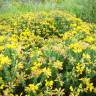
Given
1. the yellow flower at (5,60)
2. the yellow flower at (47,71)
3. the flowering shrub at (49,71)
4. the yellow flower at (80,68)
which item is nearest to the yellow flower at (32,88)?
the flowering shrub at (49,71)

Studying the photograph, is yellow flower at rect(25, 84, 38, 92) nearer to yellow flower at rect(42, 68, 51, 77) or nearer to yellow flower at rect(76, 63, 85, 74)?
yellow flower at rect(42, 68, 51, 77)

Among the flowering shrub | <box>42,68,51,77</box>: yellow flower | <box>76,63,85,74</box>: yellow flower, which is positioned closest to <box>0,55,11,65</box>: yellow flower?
the flowering shrub

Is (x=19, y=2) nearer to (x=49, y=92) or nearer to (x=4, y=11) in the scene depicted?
(x=4, y=11)

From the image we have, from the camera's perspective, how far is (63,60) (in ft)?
13.6

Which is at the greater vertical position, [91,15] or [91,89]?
[91,89]

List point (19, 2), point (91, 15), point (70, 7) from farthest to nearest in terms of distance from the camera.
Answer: point (19, 2) → point (70, 7) → point (91, 15)

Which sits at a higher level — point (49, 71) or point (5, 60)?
point (5, 60)

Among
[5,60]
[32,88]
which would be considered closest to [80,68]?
[32,88]

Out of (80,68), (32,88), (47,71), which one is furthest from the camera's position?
(80,68)

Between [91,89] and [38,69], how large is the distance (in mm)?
597

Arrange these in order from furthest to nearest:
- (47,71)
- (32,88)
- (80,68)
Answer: (80,68)
(47,71)
(32,88)

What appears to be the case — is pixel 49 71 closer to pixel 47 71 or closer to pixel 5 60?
pixel 47 71

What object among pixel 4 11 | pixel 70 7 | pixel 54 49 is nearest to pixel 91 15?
pixel 70 7

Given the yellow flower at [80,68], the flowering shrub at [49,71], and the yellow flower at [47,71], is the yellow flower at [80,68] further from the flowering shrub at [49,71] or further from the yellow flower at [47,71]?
the yellow flower at [47,71]
